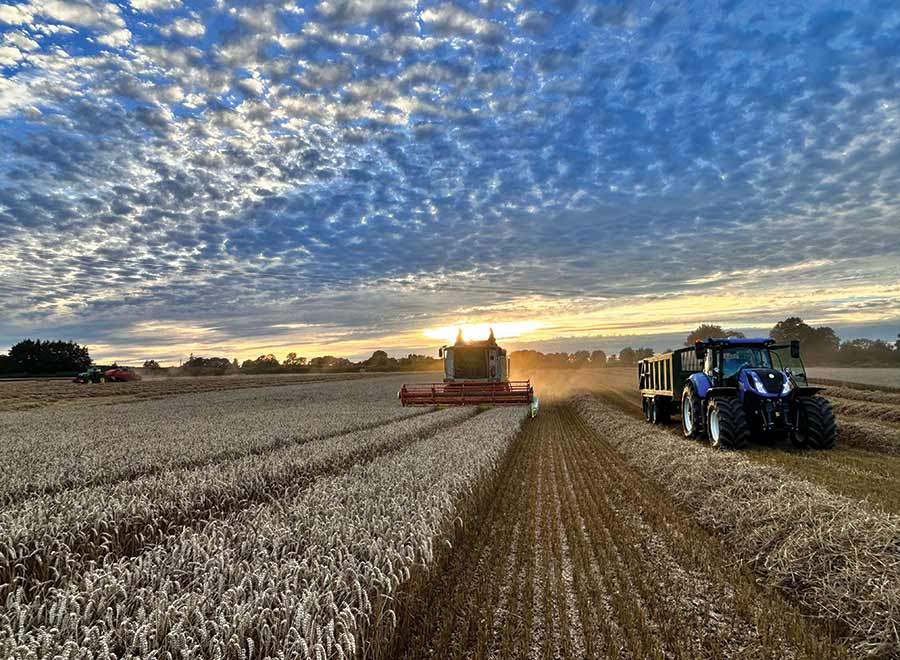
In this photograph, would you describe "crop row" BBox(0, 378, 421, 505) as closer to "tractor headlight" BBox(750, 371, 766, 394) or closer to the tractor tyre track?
the tractor tyre track

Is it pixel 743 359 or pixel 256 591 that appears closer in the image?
pixel 256 591

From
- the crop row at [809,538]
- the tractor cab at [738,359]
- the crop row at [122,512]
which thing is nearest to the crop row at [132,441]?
the crop row at [122,512]

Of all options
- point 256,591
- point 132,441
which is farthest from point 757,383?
point 132,441

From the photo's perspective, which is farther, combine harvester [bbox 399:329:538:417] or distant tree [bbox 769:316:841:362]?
distant tree [bbox 769:316:841:362]

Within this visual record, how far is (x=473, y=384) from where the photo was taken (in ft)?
78.5

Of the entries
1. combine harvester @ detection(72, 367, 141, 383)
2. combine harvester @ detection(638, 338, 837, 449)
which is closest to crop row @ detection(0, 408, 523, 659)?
combine harvester @ detection(638, 338, 837, 449)

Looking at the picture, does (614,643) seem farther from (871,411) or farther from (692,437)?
(871,411)

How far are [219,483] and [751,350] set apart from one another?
1352 cm

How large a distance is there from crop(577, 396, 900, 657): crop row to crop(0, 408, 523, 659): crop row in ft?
12.2

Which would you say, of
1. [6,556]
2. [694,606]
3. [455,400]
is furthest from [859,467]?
[455,400]

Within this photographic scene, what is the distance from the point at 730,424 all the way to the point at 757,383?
4.63 ft

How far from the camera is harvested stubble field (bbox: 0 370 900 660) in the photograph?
3.45 meters

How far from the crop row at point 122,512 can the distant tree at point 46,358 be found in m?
86.0

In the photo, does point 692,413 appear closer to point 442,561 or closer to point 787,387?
point 787,387
